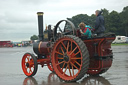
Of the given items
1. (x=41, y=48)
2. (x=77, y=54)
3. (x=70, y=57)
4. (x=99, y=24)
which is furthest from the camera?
(x=41, y=48)

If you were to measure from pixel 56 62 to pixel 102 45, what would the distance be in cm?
150

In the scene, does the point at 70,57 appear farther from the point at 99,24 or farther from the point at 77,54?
the point at 99,24

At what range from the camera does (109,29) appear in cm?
7056

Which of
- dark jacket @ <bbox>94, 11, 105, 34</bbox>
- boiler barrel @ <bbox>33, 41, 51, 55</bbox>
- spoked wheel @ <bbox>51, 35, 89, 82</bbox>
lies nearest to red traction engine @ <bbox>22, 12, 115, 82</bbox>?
spoked wheel @ <bbox>51, 35, 89, 82</bbox>

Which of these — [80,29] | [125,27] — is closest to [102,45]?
[80,29]

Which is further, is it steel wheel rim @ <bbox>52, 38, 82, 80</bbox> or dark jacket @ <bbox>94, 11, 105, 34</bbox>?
dark jacket @ <bbox>94, 11, 105, 34</bbox>

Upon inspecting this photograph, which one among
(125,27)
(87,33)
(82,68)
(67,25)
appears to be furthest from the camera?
(125,27)

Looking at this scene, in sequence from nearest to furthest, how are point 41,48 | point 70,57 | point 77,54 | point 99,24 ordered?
1. point 70,57
2. point 77,54
3. point 99,24
4. point 41,48

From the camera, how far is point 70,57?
6.81 m

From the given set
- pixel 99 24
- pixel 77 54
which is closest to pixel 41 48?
pixel 77 54

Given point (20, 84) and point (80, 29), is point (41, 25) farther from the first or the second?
point (20, 84)

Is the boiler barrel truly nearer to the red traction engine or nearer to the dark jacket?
the red traction engine

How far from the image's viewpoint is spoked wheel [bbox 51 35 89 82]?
6414mm

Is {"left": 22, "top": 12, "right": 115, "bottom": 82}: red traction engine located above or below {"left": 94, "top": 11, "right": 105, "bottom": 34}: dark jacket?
below
